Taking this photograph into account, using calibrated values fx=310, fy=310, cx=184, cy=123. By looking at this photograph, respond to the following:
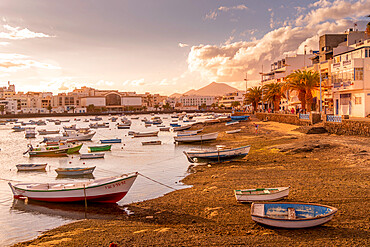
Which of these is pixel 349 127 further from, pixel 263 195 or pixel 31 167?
pixel 31 167

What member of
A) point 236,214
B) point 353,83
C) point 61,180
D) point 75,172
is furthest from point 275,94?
point 236,214

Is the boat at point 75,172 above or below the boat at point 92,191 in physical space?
below

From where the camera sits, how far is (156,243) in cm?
1140

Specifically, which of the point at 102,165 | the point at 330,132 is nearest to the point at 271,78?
the point at 330,132

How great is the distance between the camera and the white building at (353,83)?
39844mm

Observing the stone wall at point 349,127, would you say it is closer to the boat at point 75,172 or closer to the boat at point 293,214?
the boat at point 293,214

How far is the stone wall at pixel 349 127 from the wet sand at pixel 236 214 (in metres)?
8.47

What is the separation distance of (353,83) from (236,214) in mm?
34639

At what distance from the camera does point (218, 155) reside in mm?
28406

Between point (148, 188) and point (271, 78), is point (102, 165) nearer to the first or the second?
point (148, 188)

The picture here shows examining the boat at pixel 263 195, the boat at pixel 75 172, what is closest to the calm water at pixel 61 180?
the boat at pixel 75 172

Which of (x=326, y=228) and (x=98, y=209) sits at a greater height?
(x=326, y=228)

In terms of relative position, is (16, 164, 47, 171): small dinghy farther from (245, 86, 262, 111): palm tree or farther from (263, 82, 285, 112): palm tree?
(245, 86, 262, 111): palm tree

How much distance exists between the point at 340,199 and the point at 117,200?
1210 centimetres
